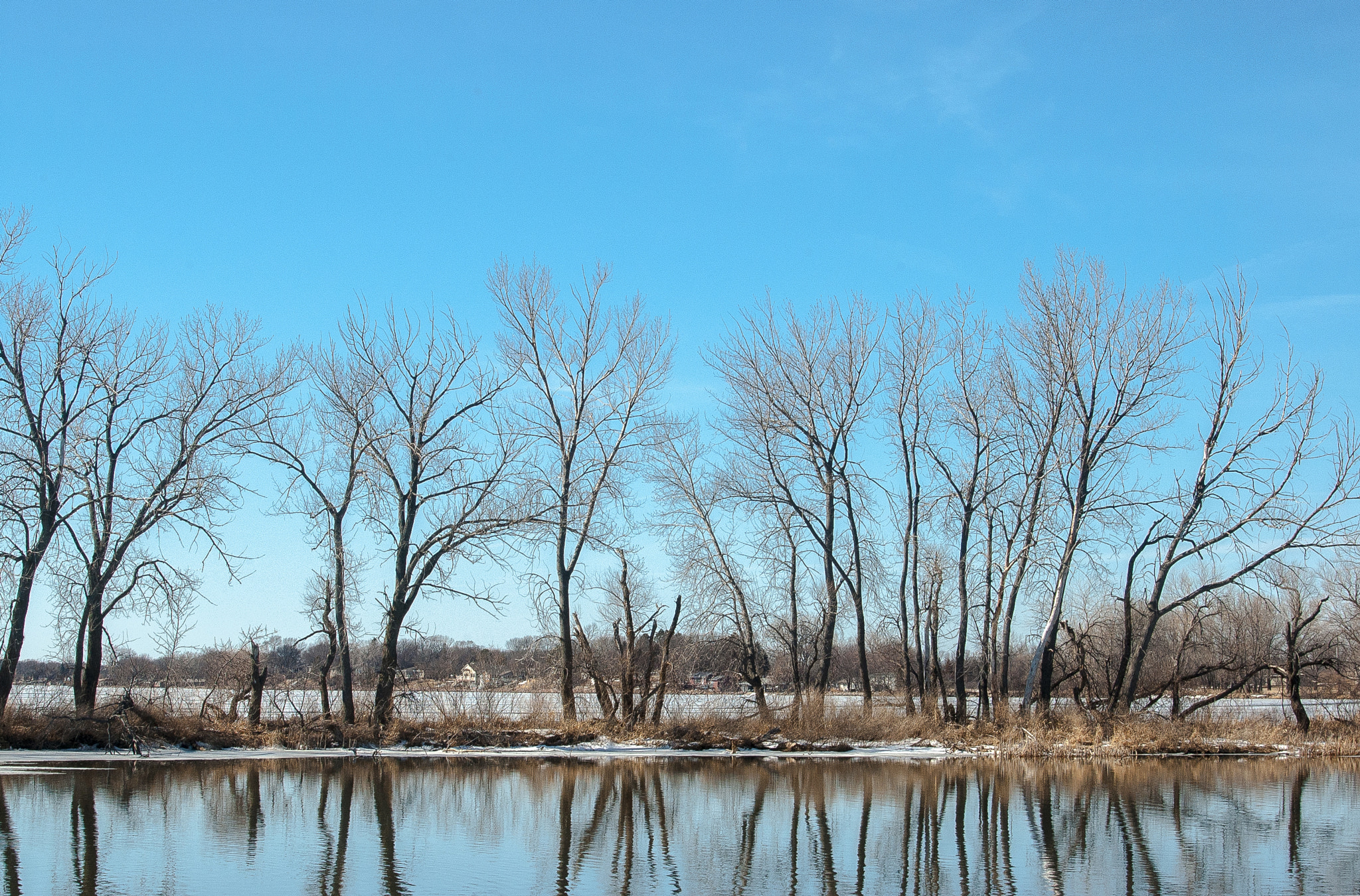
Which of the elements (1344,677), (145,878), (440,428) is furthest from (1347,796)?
(440,428)

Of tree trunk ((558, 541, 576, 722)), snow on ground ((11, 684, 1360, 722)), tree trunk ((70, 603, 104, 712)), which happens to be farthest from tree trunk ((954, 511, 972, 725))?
tree trunk ((70, 603, 104, 712))

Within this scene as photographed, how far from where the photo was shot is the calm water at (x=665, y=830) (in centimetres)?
996

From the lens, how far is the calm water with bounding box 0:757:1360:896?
9.96 metres

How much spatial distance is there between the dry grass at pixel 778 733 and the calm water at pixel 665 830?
8.33 ft

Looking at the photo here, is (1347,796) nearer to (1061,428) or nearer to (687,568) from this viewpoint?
(1061,428)

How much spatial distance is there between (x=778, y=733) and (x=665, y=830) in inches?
496

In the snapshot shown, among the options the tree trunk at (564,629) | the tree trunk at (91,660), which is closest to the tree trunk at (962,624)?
the tree trunk at (564,629)

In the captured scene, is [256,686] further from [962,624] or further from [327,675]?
[962,624]

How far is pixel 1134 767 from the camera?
70.9 feet

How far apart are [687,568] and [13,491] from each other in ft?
53.6

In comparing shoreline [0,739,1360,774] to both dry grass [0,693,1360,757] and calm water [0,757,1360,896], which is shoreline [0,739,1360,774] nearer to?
dry grass [0,693,1360,757]

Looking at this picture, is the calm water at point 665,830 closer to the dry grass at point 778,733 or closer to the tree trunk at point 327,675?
the dry grass at point 778,733

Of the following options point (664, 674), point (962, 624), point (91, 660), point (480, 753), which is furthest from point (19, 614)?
point (962, 624)

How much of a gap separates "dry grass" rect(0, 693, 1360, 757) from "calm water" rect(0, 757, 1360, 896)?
8.33 ft
